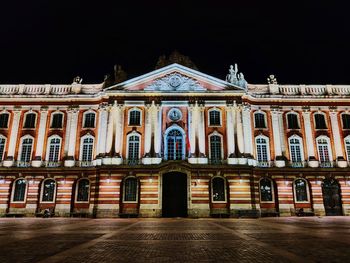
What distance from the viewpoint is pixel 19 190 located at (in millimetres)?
33938

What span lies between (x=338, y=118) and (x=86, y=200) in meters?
31.6

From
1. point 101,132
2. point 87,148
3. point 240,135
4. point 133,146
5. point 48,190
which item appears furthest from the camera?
point 87,148

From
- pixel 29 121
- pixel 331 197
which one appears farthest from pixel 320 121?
pixel 29 121

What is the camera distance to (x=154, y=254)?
9.36m

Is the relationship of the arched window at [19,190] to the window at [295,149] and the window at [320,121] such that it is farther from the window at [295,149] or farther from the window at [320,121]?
the window at [320,121]

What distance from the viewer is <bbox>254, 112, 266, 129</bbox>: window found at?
36.1 meters

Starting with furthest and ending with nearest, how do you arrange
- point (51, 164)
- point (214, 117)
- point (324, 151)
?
point (324, 151) → point (214, 117) → point (51, 164)

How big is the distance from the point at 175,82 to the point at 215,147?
9.06 meters

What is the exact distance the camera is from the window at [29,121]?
118 ft

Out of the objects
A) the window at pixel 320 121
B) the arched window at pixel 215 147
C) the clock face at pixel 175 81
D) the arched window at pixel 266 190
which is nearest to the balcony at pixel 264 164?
the arched window at pixel 266 190

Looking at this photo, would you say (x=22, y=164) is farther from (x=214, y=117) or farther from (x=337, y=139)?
(x=337, y=139)

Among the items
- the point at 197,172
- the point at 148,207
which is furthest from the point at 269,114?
the point at 148,207

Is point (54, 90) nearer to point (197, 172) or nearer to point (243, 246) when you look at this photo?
point (197, 172)

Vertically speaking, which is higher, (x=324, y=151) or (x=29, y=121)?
(x=29, y=121)
